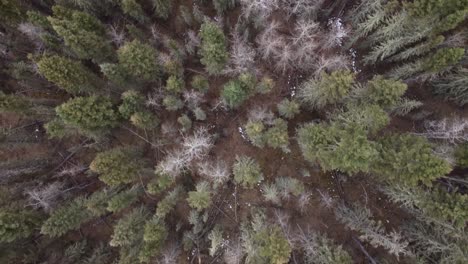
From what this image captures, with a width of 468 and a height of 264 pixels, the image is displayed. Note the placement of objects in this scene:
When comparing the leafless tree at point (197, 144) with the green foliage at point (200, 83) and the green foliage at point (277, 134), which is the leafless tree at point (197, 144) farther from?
the green foliage at point (277, 134)

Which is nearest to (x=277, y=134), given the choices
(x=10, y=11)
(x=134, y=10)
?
(x=134, y=10)

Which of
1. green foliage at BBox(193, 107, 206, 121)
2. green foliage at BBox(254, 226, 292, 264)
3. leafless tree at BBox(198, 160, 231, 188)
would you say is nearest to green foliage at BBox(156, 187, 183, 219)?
leafless tree at BBox(198, 160, 231, 188)

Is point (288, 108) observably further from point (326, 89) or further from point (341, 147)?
point (341, 147)

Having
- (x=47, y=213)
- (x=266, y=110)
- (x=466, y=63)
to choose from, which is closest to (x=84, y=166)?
(x=47, y=213)

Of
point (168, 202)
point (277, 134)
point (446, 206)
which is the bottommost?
point (168, 202)

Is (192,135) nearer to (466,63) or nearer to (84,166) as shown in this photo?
(84,166)
